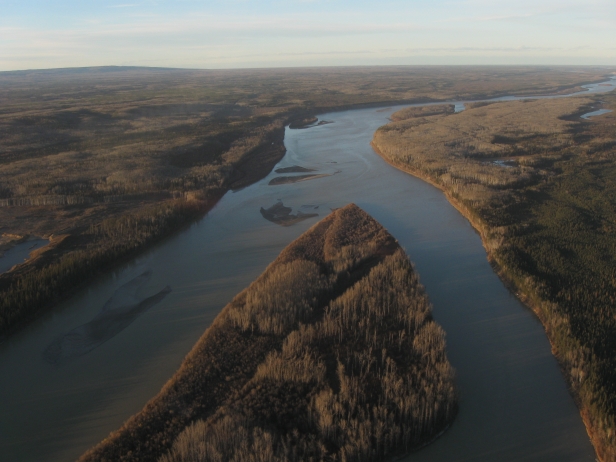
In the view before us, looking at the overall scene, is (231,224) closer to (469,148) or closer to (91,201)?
(91,201)

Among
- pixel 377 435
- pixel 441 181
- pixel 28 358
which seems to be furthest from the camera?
pixel 441 181

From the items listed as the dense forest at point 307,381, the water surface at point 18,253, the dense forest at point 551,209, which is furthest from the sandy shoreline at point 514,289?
the water surface at point 18,253

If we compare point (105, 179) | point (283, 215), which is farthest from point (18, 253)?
point (283, 215)

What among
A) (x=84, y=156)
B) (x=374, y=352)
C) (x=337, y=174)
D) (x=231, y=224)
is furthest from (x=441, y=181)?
(x=84, y=156)

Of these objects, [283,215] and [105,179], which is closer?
[283,215]

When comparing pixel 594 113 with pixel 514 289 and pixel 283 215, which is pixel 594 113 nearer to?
pixel 283 215

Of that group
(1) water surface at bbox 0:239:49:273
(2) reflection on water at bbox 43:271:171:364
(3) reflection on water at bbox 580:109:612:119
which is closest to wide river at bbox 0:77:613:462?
(2) reflection on water at bbox 43:271:171:364
